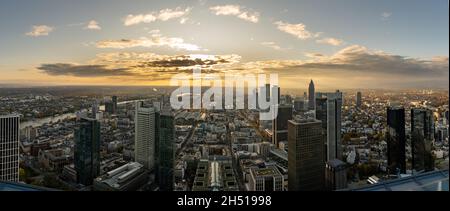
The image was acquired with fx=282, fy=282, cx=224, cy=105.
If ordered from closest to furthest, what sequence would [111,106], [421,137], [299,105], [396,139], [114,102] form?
[114,102], [111,106], [299,105], [421,137], [396,139]

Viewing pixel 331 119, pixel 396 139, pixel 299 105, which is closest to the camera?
pixel 299 105

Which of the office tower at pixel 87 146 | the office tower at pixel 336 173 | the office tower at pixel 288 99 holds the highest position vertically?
the office tower at pixel 288 99

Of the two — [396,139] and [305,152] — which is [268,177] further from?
[396,139]

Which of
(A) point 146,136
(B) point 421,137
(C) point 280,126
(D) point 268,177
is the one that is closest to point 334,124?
(C) point 280,126

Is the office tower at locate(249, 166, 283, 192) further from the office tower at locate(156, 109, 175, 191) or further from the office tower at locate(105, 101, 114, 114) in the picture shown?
the office tower at locate(105, 101, 114, 114)

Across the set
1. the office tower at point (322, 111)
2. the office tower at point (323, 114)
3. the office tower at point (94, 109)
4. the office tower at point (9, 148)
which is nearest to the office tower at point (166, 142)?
the office tower at point (94, 109)

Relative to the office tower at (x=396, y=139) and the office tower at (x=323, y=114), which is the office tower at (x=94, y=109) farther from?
the office tower at (x=396, y=139)

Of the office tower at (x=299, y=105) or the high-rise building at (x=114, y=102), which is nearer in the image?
the high-rise building at (x=114, y=102)

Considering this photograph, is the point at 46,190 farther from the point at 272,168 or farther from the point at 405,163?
the point at 405,163
